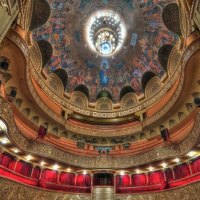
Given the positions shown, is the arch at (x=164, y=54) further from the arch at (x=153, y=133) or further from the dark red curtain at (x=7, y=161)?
the dark red curtain at (x=7, y=161)

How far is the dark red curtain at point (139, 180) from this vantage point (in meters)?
15.7

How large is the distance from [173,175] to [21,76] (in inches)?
535

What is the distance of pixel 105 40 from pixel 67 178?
50.0 ft

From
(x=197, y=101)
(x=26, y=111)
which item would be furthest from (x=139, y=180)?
→ (x=26, y=111)

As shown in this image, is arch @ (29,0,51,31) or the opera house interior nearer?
the opera house interior

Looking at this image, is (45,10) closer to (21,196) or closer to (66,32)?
(66,32)

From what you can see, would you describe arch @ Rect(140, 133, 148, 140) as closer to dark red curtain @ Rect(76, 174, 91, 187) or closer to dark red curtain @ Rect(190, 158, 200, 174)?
dark red curtain @ Rect(190, 158, 200, 174)

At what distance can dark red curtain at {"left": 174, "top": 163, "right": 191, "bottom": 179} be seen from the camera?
1344 cm

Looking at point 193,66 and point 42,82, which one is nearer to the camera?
point 193,66

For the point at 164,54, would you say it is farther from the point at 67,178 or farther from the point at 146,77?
the point at 67,178

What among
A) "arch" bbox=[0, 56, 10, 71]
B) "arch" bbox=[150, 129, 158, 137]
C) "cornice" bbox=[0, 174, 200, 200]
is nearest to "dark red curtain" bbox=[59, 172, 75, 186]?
"cornice" bbox=[0, 174, 200, 200]

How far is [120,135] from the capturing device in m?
20.0

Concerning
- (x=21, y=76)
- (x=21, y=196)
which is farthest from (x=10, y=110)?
(x=21, y=196)

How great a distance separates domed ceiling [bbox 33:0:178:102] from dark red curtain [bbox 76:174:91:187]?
9.40m
